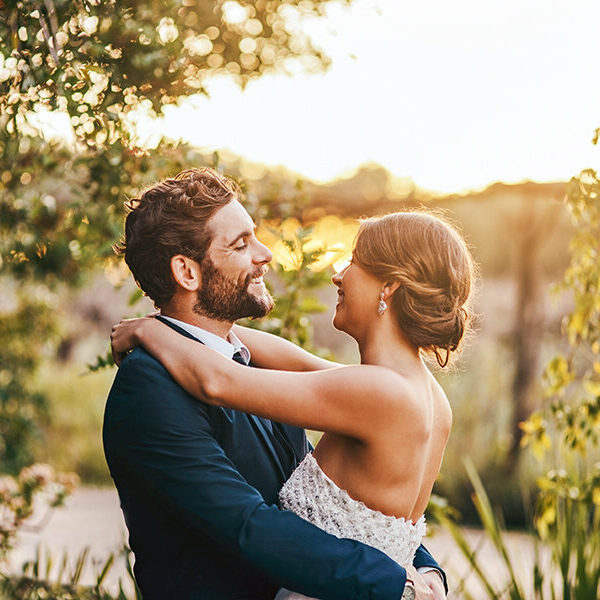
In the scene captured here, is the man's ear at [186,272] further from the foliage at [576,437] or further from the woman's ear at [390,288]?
the foliage at [576,437]

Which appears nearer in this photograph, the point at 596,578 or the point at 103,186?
the point at 103,186

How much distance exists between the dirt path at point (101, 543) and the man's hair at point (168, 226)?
3.97 m

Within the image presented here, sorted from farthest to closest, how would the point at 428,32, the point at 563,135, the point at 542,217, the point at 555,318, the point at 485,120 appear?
the point at 555,318, the point at 542,217, the point at 485,120, the point at 428,32, the point at 563,135

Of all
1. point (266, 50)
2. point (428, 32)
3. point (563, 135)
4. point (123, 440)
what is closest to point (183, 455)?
point (123, 440)

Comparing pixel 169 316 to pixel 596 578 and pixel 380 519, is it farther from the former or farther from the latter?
pixel 596 578

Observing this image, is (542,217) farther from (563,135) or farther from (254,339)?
(254,339)

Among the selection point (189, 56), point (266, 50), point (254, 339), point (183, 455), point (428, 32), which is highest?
point (428, 32)

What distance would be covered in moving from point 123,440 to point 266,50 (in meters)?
1.88

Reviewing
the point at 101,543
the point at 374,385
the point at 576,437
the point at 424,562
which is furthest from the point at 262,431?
the point at 101,543

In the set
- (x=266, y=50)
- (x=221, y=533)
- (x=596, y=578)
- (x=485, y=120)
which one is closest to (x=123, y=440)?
(x=221, y=533)

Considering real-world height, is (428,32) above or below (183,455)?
above

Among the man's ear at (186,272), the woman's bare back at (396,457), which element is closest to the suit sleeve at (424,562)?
the woman's bare back at (396,457)

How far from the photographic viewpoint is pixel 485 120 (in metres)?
5.85

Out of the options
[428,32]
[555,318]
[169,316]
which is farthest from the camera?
[555,318]
